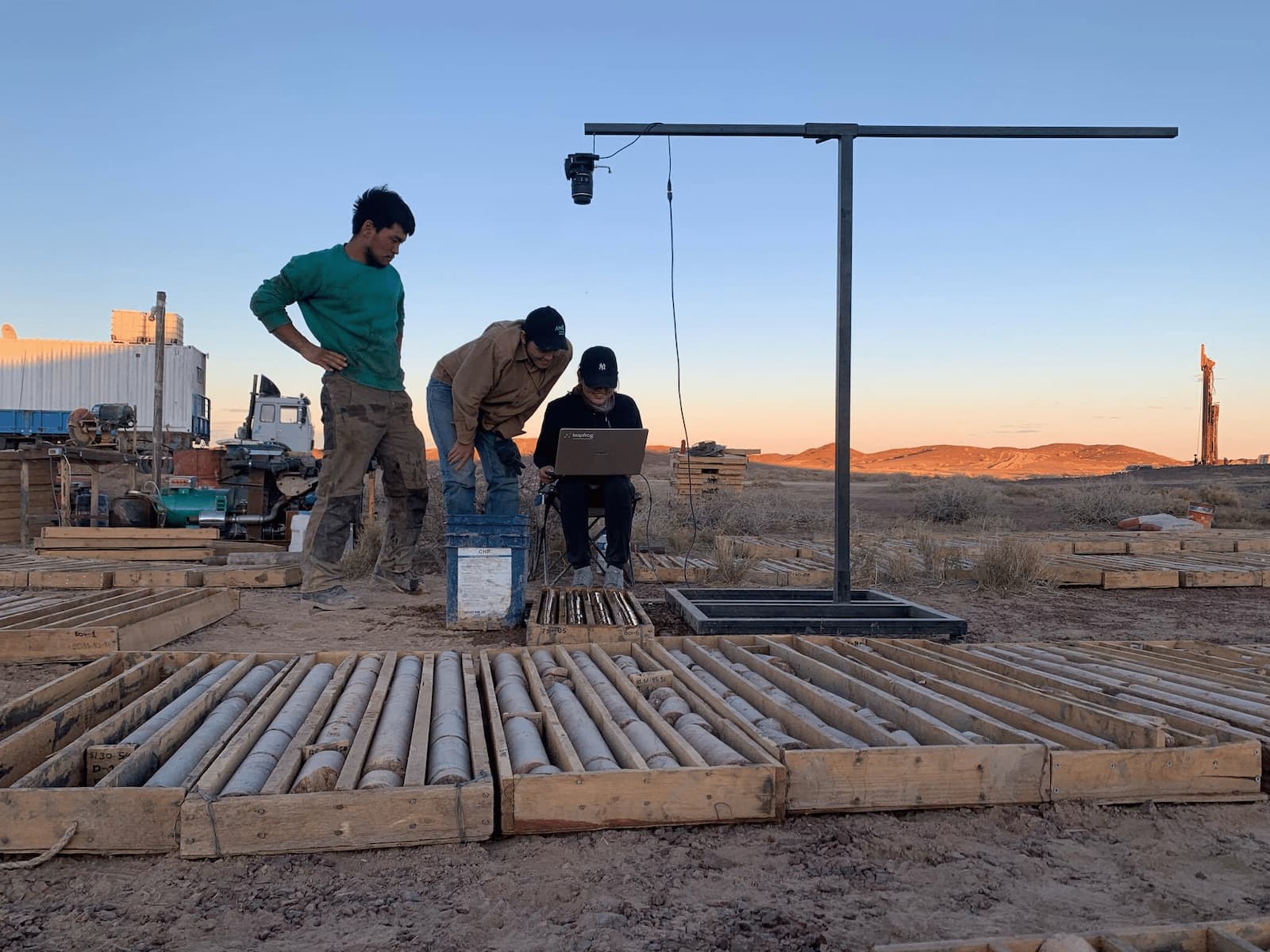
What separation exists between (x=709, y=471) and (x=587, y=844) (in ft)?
51.4

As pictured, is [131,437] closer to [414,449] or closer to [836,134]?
[414,449]

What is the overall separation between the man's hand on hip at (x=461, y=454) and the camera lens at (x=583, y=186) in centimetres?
190

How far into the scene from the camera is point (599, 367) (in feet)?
21.1

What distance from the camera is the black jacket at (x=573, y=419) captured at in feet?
21.9

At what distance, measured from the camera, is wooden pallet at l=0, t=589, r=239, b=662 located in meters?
4.32

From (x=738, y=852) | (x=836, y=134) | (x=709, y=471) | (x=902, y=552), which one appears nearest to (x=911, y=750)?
(x=738, y=852)

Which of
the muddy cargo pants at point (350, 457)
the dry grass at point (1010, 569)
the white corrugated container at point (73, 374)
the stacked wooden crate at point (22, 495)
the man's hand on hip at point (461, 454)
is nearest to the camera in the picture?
the muddy cargo pants at point (350, 457)

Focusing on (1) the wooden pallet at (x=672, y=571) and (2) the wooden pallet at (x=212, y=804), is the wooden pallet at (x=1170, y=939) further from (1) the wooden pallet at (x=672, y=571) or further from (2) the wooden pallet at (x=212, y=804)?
(1) the wooden pallet at (x=672, y=571)

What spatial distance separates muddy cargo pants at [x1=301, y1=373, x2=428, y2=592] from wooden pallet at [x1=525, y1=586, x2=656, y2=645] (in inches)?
57.6

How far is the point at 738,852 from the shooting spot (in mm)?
2363

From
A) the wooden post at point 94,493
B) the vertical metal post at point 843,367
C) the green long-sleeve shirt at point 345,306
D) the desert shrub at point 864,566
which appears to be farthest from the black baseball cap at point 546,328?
the wooden post at point 94,493

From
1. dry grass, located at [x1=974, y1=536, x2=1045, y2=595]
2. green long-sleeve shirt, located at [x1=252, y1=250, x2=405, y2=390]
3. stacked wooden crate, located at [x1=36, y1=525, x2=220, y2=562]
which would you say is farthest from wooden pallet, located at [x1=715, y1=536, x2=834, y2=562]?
stacked wooden crate, located at [x1=36, y1=525, x2=220, y2=562]

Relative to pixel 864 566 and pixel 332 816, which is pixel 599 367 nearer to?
pixel 864 566

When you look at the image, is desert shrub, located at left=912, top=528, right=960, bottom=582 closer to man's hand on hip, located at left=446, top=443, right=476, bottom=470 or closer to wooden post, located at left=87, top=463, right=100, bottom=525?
man's hand on hip, located at left=446, top=443, right=476, bottom=470
